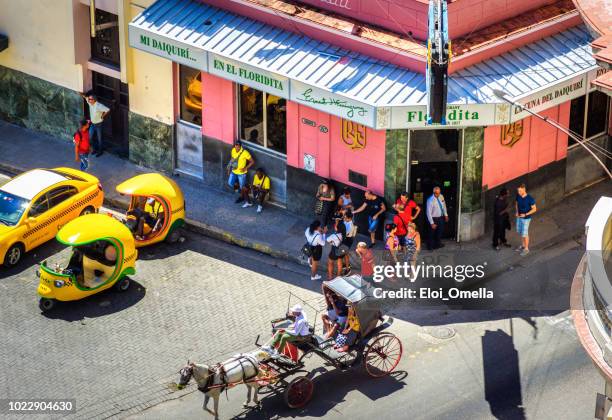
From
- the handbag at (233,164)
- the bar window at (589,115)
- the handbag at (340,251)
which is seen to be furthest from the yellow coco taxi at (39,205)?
the bar window at (589,115)

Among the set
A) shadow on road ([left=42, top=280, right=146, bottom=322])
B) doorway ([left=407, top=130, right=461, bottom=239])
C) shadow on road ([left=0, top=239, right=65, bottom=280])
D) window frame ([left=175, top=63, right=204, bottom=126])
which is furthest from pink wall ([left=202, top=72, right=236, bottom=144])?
shadow on road ([left=42, top=280, right=146, bottom=322])

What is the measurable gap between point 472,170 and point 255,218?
5.93m

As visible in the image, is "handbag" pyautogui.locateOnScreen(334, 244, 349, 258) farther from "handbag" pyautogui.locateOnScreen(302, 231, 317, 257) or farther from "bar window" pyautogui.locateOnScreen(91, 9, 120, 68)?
"bar window" pyautogui.locateOnScreen(91, 9, 120, 68)

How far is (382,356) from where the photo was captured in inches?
1176

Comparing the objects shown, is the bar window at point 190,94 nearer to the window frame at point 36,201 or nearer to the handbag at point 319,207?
the handbag at point 319,207

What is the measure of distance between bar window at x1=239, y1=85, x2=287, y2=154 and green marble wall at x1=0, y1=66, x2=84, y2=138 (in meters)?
5.85

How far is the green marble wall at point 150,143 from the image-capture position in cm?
3878

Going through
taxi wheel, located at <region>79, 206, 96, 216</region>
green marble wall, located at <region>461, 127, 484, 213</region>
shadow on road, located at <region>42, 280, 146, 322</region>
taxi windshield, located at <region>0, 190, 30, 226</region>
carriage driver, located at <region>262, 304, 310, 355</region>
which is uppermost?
green marble wall, located at <region>461, 127, 484, 213</region>

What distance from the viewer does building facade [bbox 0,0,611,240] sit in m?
33.0

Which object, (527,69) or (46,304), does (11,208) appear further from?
(527,69)

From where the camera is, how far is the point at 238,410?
95.0 ft

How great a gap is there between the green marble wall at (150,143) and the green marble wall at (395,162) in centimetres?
721

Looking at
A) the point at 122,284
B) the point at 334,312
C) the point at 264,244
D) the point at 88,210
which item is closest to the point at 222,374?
the point at 334,312

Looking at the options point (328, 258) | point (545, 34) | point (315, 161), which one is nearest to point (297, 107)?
point (315, 161)
